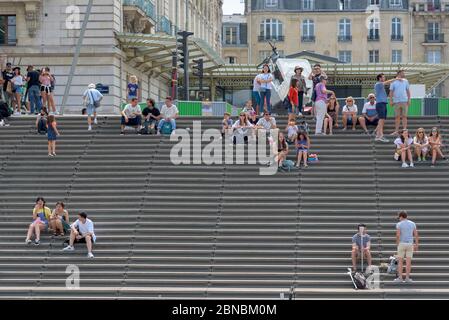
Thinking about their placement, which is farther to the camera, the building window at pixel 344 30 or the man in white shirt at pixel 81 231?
the building window at pixel 344 30

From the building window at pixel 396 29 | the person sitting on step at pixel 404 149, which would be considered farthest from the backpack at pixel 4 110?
the building window at pixel 396 29

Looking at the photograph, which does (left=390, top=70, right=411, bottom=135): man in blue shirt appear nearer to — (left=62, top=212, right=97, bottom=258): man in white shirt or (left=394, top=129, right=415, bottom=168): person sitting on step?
(left=394, top=129, right=415, bottom=168): person sitting on step

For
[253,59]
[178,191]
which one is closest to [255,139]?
[178,191]

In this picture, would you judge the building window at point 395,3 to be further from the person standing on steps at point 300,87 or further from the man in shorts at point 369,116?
the man in shorts at point 369,116

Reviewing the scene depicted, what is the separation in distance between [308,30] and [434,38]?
12.3 m

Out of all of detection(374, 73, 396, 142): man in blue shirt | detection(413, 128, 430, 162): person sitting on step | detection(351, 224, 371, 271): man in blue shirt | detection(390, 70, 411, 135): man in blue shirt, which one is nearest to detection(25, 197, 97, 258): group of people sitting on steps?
detection(351, 224, 371, 271): man in blue shirt

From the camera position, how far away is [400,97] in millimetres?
25672

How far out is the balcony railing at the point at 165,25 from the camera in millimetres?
52381

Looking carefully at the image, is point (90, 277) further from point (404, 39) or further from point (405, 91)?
point (404, 39)

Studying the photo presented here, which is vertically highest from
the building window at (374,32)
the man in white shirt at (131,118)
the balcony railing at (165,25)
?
the building window at (374,32)

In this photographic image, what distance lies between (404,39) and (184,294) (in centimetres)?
8295

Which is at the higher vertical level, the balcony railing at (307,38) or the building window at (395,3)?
the building window at (395,3)

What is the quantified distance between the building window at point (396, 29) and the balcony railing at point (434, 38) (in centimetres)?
278

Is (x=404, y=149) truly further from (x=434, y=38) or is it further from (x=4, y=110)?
(x=434, y=38)
